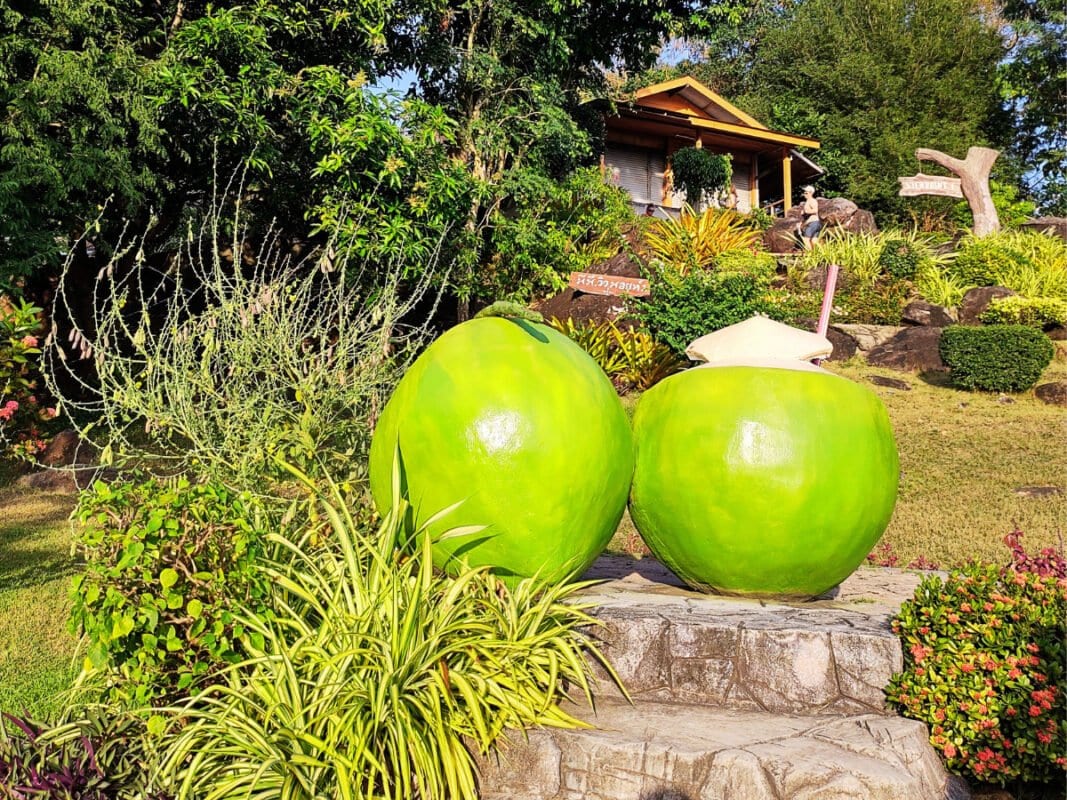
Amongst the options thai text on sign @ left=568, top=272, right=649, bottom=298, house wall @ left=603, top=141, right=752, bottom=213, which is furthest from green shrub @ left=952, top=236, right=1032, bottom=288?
house wall @ left=603, top=141, right=752, bottom=213

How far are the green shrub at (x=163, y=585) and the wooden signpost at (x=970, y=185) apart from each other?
19069 mm

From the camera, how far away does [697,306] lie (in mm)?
11070

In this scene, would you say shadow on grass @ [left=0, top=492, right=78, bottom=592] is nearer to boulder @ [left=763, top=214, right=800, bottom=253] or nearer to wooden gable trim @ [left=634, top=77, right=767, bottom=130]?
boulder @ [left=763, top=214, right=800, bottom=253]

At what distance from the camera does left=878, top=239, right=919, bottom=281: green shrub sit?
50.1 ft

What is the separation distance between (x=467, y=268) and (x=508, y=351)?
8915mm

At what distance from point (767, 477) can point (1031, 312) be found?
12.3 metres

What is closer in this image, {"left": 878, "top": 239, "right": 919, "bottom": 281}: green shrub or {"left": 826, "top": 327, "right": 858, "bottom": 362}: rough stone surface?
{"left": 826, "top": 327, "right": 858, "bottom": 362}: rough stone surface

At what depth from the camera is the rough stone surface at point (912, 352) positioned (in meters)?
13.0

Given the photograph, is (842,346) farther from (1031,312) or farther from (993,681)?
(993,681)

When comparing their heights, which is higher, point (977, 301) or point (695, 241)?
point (695, 241)

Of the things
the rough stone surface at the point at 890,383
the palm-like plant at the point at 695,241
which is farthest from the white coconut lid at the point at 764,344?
the palm-like plant at the point at 695,241

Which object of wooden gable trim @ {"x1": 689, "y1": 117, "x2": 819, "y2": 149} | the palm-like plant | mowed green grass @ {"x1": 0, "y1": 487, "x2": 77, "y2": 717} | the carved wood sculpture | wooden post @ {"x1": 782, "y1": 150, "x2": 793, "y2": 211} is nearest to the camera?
mowed green grass @ {"x1": 0, "y1": 487, "x2": 77, "y2": 717}

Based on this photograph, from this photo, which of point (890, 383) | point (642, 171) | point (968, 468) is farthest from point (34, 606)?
point (642, 171)

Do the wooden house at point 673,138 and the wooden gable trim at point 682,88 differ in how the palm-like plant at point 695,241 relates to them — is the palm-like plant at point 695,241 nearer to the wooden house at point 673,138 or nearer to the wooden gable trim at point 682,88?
the wooden house at point 673,138
